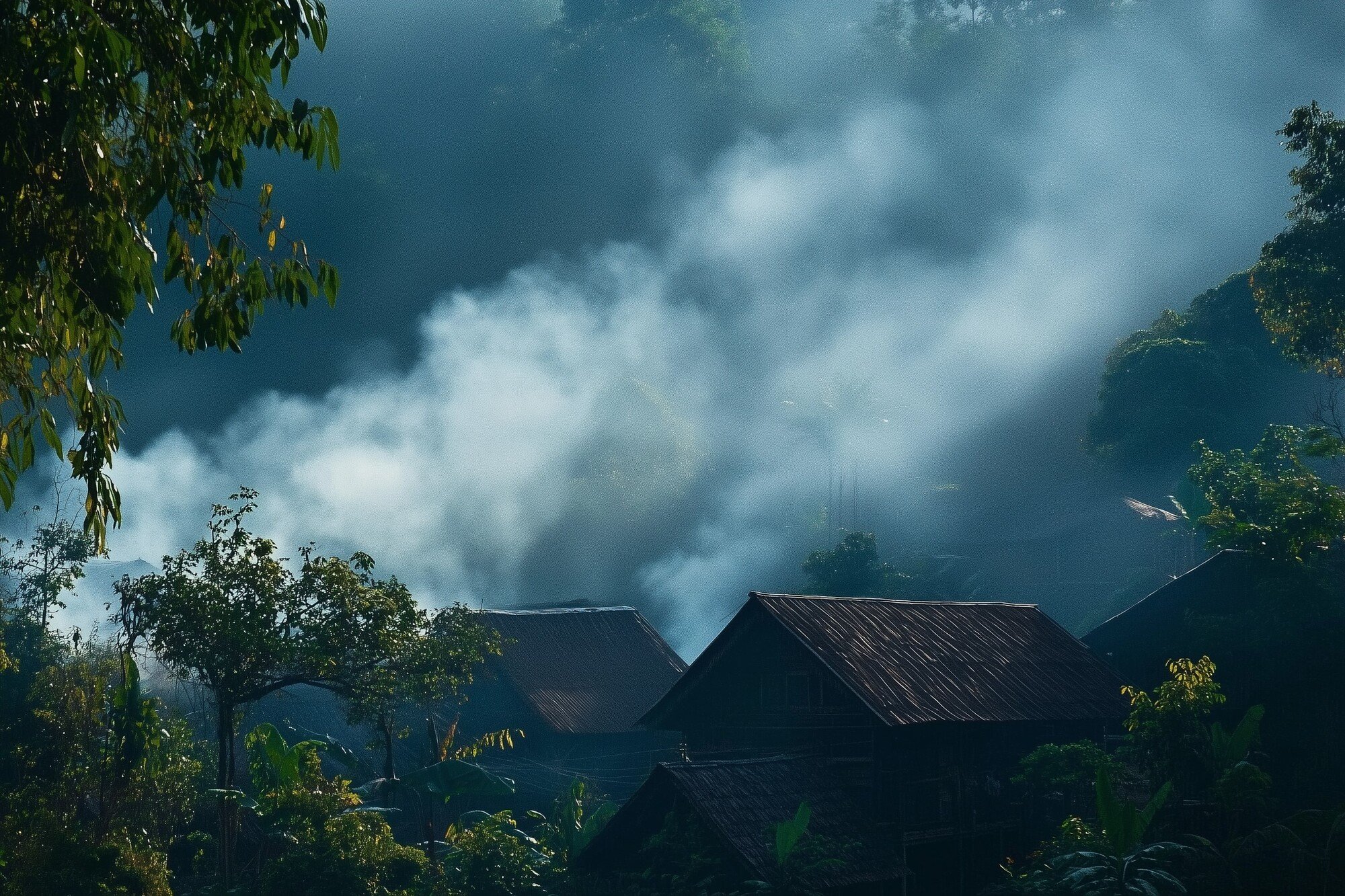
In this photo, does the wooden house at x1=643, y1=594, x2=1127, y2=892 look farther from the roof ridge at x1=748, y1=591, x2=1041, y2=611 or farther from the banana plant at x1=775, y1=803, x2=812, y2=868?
the banana plant at x1=775, y1=803, x2=812, y2=868

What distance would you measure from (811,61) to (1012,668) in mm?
99734

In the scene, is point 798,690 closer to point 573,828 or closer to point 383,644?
point 573,828

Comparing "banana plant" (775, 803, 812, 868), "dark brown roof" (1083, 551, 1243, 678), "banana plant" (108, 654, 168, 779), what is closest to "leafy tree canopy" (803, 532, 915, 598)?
"dark brown roof" (1083, 551, 1243, 678)

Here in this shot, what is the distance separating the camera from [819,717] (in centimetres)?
2380

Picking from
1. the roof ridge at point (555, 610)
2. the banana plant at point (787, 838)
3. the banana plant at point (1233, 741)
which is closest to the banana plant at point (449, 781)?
the banana plant at point (787, 838)

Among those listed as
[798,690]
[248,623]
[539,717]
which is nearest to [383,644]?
[248,623]

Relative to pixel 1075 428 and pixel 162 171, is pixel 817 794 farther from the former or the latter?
pixel 1075 428

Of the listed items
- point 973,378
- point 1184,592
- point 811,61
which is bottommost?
point 1184,592

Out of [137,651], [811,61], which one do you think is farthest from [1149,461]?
[811,61]

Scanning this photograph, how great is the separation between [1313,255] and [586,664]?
24.1 metres

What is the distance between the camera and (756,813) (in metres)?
20.2

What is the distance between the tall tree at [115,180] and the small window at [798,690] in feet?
55.5

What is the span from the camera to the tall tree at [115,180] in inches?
314

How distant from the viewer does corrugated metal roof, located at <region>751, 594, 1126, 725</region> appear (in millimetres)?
23234
